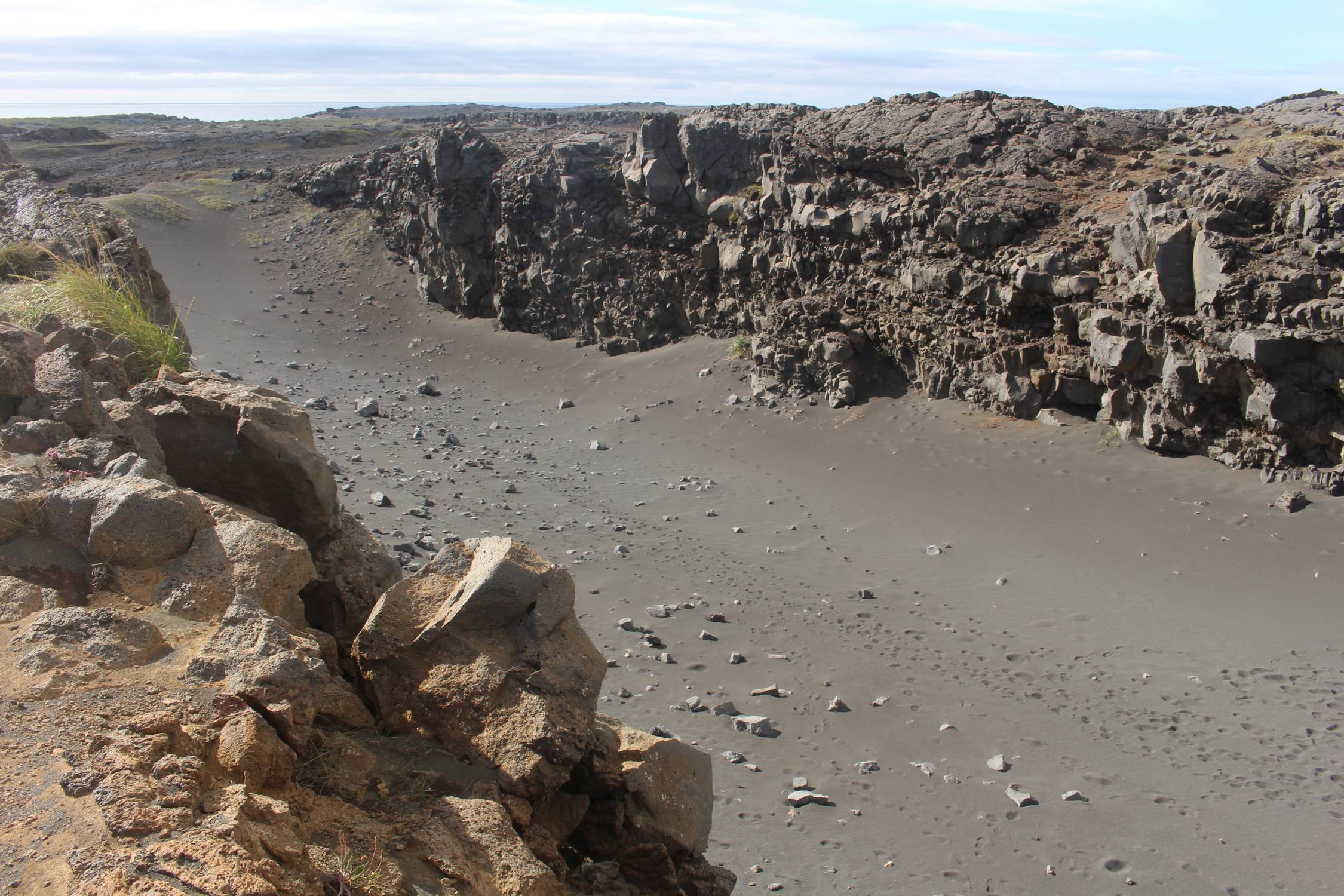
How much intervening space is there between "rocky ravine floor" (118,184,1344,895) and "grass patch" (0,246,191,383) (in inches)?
154

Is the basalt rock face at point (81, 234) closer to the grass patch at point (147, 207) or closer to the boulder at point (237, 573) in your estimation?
the boulder at point (237, 573)

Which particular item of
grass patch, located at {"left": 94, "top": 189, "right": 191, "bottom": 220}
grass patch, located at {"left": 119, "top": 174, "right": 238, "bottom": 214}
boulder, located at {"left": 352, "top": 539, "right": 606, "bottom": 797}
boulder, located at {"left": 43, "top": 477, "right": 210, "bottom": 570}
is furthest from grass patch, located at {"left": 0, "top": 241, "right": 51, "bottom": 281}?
grass patch, located at {"left": 119, "top": 174, "right": 238, "bottom": 214}

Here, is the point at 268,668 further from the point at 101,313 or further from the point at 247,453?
the point at 101,313

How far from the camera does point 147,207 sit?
95.2 ft

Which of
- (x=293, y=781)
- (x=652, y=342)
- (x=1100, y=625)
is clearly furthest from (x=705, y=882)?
(x=652, y=342)

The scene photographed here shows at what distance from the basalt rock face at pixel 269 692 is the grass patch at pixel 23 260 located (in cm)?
315

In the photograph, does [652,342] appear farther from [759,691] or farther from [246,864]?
[246,864]

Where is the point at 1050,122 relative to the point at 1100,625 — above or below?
above

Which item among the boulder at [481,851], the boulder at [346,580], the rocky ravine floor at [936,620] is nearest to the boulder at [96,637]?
the boulder at [346,580]

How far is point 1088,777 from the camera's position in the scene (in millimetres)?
6246

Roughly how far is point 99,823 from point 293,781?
24.6 inches

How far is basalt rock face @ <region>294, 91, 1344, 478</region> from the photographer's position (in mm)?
10375

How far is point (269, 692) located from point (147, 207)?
103 feet

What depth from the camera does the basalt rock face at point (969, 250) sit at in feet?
34.0
